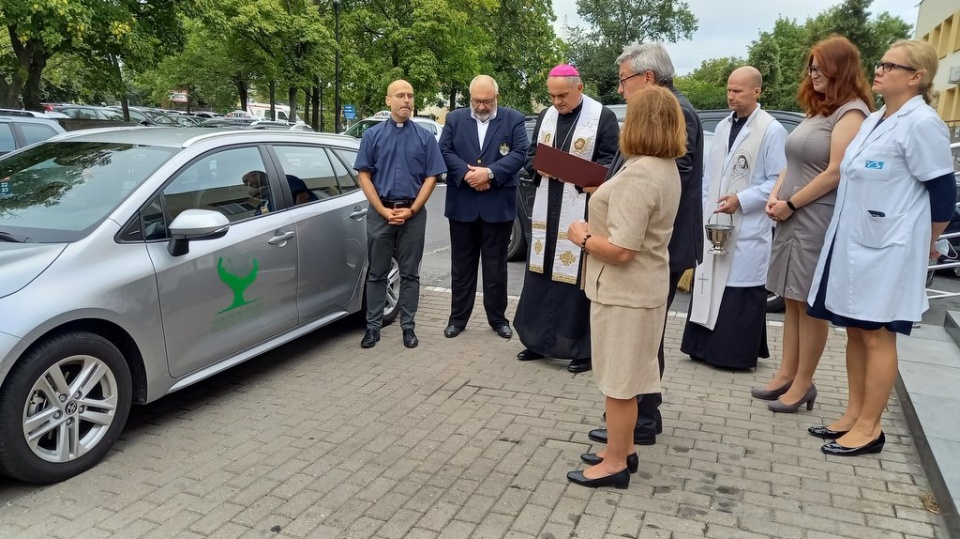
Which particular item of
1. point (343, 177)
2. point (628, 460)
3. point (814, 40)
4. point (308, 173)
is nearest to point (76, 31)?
point (343, 177)

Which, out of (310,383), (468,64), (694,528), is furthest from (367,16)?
(694,528)

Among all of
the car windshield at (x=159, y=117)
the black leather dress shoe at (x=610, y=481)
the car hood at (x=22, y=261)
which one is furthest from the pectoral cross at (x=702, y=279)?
the car windshield at (x=159, y=117)

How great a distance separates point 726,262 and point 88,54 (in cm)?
1942

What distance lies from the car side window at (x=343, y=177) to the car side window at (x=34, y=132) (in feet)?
14.0

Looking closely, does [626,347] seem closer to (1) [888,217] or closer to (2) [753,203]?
(1) [888,217]

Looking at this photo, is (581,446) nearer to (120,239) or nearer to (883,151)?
(883,151)

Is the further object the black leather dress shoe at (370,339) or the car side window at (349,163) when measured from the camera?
the car side window at (349,163)

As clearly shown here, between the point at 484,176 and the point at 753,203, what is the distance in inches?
75.8

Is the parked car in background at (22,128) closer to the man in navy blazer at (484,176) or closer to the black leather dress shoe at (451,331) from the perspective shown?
the man in navy blazer at (484,176)

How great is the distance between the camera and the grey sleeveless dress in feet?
12.8

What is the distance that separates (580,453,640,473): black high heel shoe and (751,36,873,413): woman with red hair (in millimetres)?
1312

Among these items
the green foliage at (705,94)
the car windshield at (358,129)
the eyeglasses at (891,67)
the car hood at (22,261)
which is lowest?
the car hood at (22,261)

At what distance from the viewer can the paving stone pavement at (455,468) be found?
9.62 ft

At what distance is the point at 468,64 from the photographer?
29922 millimetres
